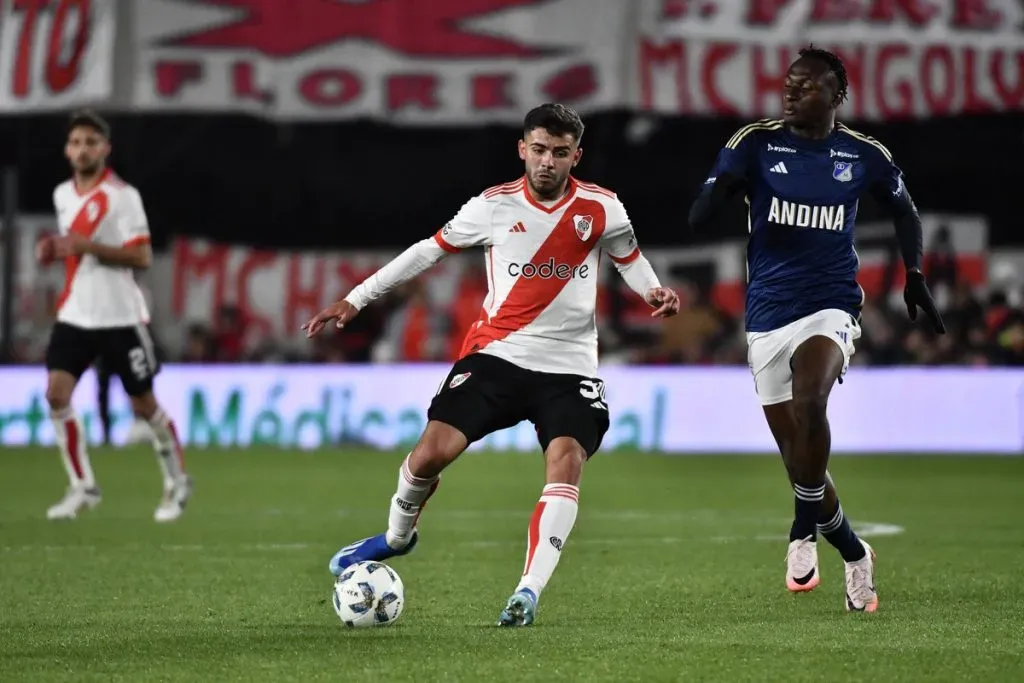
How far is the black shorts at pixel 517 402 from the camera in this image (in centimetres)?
709

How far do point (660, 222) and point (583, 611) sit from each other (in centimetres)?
1791

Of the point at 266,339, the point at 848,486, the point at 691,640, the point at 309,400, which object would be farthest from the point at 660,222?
the point at 691,640

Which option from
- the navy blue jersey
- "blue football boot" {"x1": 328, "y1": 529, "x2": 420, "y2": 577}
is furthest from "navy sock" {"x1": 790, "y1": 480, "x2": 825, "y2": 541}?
"blue football boot" {"x1": 328, "y1": 529, "x2": 420, "y2": 577}

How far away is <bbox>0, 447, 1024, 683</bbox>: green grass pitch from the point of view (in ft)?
19.4

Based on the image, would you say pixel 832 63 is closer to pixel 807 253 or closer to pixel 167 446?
pixel 807 253

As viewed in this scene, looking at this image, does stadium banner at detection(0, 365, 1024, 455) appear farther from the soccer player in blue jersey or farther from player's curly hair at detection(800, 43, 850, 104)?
player's curly hair at detection(800, 43, 850, 104)

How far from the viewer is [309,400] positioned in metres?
18.8

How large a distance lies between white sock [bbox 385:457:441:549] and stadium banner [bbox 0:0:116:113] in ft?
39.1

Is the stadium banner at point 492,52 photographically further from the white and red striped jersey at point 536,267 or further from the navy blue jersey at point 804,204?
the white and red striped jersey at point 536,267

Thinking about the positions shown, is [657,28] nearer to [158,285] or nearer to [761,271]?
[158,285]

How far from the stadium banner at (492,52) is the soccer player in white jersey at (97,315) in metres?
7.71

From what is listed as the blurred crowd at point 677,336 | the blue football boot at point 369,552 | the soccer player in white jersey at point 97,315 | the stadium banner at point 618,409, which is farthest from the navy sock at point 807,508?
the blurred crowd at point 677,336

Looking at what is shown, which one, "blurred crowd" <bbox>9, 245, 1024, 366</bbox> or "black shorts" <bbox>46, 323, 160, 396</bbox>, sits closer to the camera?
"black shorts" <bbox>46, 323, 160, 396</bbox>

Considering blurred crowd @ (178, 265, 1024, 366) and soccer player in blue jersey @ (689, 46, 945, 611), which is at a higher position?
soccer player in blue jersey @ (689, 46, 945, 611)
